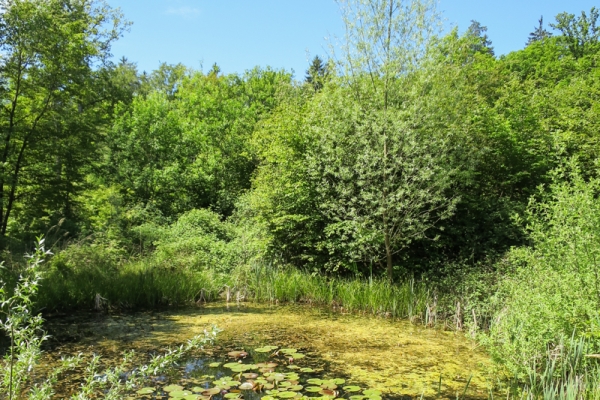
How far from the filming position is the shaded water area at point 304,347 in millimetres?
4172

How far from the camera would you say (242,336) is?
5.92 metres

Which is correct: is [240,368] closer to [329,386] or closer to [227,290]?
[329,386]

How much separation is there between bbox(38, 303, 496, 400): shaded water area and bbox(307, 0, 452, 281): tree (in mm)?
1851

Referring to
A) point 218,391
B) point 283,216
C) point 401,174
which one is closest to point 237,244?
point 283,216

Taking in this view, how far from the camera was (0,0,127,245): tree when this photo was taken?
29.8 feet

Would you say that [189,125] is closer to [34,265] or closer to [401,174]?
[401,174]

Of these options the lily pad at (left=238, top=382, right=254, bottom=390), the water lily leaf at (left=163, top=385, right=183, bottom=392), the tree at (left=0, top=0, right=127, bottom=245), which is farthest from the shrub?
the tree at (left=0, top=0, right=127, bottom=245)

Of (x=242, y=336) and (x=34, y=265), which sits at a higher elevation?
(x=34, y=265)

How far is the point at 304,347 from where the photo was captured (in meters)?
5.41

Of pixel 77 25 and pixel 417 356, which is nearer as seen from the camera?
pixel 417 356

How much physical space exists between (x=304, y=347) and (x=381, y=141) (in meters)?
4.20

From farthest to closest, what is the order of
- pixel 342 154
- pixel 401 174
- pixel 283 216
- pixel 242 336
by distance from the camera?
pixel 283 216
pixel 342 154
pixel 401 174
pixel 242 336

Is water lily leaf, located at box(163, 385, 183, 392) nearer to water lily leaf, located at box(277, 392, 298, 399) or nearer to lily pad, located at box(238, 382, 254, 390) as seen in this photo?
lily pad, located at box(238, 382, 254, 390)

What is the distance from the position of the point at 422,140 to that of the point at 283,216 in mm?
3419
